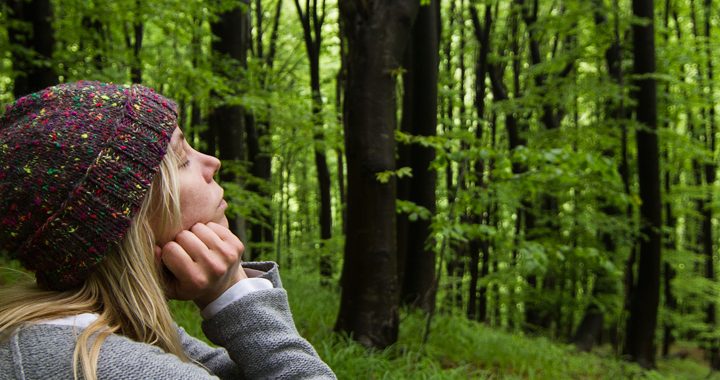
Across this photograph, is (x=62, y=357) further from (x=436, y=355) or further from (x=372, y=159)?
(x=436, y=355)

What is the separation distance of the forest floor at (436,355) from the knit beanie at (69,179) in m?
2.66

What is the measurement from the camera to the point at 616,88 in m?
7.52

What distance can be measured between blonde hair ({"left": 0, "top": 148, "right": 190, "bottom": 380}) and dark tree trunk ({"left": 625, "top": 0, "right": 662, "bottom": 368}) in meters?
8.45

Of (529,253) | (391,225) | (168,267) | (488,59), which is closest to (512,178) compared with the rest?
(529,253)

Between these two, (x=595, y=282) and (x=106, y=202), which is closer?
(x=106, y=202)

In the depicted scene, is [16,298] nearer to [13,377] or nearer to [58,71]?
[13,377]

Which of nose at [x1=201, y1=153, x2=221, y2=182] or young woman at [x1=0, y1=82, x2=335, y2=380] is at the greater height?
nose at [x1=201, y1=153, x2=221, y2=182]

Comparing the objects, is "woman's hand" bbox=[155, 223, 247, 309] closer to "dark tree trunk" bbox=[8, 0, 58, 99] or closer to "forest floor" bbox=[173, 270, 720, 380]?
"forest floor" bbox=[173, 270, 720, 380]

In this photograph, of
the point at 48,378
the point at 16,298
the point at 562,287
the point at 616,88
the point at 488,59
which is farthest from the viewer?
the point at 562,287

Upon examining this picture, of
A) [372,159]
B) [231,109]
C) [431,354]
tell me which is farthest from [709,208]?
[231,109]

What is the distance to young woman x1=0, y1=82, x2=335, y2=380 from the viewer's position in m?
0.84

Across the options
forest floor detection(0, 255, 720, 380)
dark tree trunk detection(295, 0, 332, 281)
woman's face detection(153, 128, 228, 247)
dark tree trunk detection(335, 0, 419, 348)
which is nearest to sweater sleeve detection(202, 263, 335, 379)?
woman's face detection(153, 128, 228, 247)

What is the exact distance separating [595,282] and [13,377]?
1263 cm

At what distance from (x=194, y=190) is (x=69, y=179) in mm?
319
